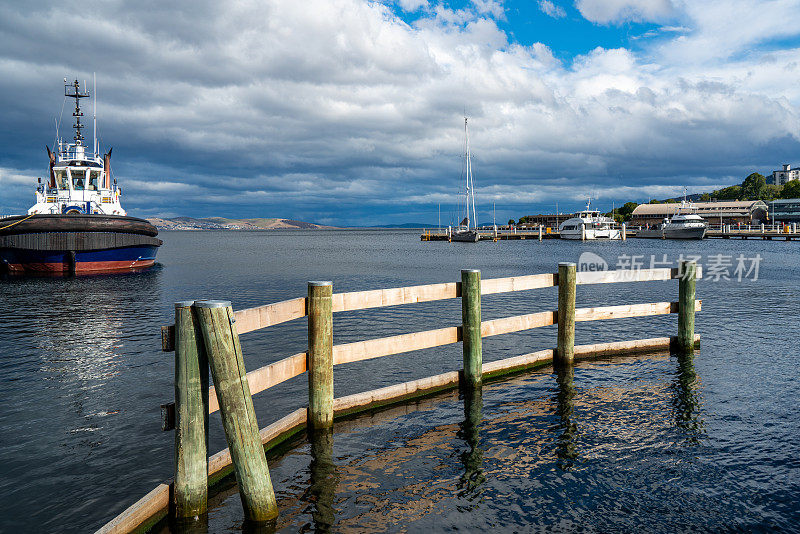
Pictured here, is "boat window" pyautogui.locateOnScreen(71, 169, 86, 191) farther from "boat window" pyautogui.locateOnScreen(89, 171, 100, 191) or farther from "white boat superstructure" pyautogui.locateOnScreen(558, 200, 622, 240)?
"white boat superstructure" pyautogui.locateOnScreen(558, 200, 622, 240)

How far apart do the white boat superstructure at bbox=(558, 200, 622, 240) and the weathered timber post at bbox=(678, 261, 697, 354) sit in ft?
338

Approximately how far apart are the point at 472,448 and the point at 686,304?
20.8 ft

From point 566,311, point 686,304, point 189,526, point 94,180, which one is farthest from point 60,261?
point 686,304

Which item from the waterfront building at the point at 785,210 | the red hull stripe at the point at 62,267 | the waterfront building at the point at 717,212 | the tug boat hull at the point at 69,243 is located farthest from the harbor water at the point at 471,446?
the waterfront building at the point at 785,210

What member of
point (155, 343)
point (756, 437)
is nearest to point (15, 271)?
point (155, 343)

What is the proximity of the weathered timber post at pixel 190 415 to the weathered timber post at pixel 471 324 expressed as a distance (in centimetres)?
447

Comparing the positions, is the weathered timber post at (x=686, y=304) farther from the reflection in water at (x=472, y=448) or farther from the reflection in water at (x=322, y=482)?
the reflection in water at (x=322, y=482)

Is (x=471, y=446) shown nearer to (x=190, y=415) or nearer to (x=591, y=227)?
(x=190, y=415)

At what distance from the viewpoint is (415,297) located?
790cm

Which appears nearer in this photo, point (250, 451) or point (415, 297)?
point (250, 451)

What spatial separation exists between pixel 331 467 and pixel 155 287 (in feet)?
90.8

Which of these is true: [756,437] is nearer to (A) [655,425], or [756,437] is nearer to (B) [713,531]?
(A) [655,425]

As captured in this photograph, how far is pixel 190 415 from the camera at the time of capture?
15.7 feet

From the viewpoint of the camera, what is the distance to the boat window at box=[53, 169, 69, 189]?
38.5m
